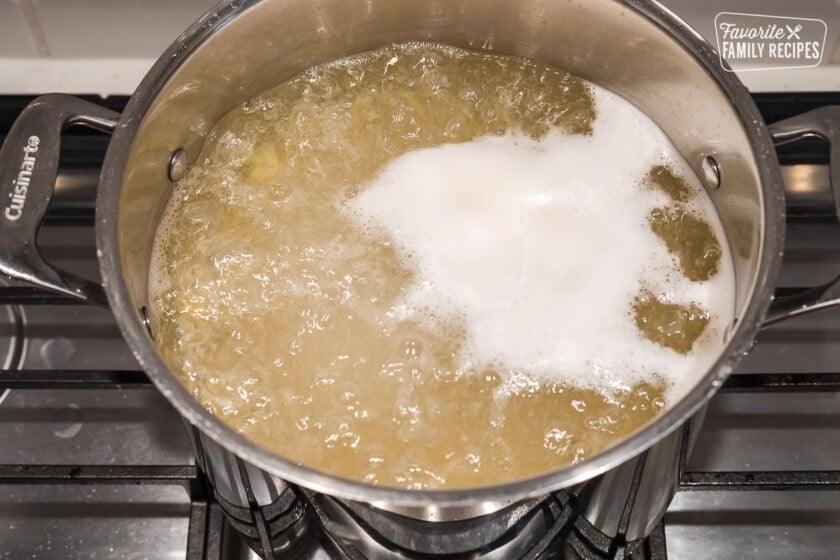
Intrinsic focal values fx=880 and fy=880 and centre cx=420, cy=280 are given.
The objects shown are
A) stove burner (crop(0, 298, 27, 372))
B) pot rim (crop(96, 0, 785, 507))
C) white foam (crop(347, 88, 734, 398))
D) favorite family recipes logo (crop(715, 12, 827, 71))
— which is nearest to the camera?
pot rim (crop(96, 0, 785, 507))

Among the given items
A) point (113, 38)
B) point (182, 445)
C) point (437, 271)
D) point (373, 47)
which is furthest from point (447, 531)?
point (113, 38)

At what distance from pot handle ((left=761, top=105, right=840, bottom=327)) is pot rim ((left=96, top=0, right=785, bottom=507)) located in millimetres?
42

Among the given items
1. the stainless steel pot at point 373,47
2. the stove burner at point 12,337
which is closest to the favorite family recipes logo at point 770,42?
the stainless steel pot at point 373,47

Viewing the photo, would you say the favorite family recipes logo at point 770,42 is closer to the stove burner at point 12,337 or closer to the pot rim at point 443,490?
the pot rim at point 443,490

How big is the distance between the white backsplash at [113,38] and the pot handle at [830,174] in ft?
1.24

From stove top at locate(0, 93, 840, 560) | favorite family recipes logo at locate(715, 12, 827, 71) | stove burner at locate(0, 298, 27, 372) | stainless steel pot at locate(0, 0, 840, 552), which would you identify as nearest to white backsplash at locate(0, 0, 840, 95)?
favorite family recipes logo at locate(715, 12, 827, 71)

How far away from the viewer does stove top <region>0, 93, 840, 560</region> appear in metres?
0.90

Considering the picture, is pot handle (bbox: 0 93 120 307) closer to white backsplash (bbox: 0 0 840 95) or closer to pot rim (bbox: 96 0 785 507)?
pot rim (bbox: 96 0 785 507)

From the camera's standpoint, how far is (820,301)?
74 cm

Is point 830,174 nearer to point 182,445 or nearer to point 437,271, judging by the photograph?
point 437,271

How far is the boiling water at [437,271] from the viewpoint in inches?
32.5

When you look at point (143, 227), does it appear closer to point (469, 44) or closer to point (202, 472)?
point (202, 472)

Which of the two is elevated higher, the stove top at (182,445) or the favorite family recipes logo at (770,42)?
the favorite family recipes logo at (770,42)

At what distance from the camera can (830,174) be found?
0.82 meters
